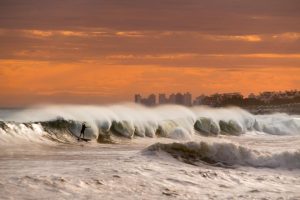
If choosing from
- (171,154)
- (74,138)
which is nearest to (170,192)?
(171,154)

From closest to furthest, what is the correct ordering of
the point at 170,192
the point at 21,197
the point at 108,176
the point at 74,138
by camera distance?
the point at 21,197 → the point at 170,192 → the point at 108,176 → the point at 74,138

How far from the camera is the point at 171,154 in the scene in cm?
1725

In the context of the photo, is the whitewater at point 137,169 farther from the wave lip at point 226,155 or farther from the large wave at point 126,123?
the large wave at point 126,123

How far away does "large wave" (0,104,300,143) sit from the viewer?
1144 inches

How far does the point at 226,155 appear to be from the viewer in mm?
18016

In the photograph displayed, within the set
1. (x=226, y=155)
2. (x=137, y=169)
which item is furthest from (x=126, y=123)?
(x=137, y=169)

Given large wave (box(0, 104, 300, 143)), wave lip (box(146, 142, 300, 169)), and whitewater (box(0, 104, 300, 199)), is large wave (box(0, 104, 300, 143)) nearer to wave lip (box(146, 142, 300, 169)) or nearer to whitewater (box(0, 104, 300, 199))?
whitewater (box(0, 104, 300, 199))

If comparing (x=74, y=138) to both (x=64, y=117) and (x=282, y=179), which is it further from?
(x=282, y=179)

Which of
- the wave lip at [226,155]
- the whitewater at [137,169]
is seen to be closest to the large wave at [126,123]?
the whitewater at [137,169]

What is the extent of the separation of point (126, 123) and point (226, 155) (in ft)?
62.3

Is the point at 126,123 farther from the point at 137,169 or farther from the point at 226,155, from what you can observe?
the point at 137,169

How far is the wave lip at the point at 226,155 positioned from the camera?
57.5ft

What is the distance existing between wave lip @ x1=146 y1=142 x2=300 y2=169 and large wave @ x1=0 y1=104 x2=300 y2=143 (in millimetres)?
9759

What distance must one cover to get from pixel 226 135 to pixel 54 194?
3404 centimetres
